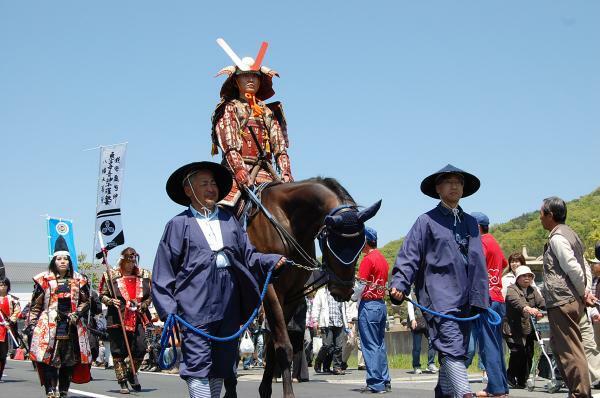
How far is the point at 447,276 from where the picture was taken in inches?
306

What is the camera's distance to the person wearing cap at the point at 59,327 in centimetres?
1325

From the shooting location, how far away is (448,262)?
7781mm

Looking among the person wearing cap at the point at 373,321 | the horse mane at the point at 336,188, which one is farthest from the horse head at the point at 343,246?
the person wearing cap at the point at 373,321

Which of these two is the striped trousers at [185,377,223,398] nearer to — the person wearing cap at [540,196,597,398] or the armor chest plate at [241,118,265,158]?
the person wearing cap at [540,196,597,398]

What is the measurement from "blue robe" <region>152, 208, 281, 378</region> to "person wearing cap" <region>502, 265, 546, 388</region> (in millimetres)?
7161

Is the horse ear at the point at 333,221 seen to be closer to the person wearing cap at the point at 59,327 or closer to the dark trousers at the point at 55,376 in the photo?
the person wearing cap at the point at 59,327

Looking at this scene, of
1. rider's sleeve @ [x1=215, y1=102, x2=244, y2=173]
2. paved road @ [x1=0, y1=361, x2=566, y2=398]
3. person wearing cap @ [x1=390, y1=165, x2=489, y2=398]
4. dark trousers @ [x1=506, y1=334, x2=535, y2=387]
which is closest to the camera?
person wearing cap @ [x1=390, y1=165, x2=489, y2=398]

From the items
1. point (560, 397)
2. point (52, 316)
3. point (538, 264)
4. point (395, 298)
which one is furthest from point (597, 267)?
point (538, 264)

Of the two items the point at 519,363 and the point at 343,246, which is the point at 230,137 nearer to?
the point at 343,246

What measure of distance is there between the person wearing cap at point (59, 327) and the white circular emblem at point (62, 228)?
11.1 m

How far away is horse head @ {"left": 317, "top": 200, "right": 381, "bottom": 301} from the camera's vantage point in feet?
29.5

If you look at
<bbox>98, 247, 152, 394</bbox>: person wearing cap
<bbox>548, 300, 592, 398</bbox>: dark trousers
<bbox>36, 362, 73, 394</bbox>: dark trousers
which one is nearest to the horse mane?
<bbox>548, 300, 592, 398</bbox>: dark trousers

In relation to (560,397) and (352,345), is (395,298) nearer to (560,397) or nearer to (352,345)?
(560,397)

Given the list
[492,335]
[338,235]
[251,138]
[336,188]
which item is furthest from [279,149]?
[492,335]
